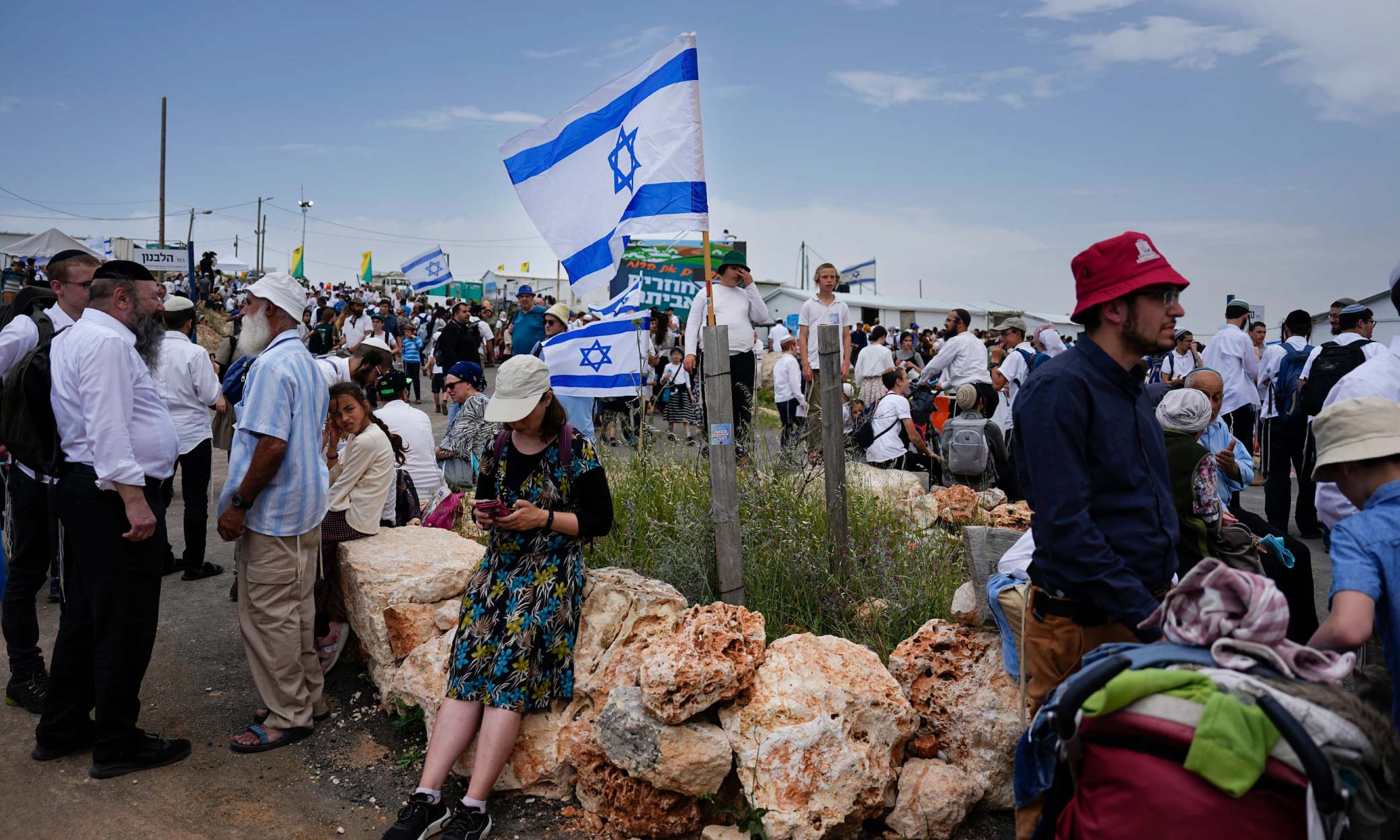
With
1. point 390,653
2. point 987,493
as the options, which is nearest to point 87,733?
point 390,653

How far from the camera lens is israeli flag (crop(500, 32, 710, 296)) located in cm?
475

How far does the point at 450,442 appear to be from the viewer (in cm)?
759

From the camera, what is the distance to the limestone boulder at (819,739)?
3.34 metres

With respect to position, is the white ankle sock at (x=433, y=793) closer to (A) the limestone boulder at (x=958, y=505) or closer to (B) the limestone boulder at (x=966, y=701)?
(B) the limestone boulder at (x=966, y=701)

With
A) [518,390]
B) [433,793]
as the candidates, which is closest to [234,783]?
[433,793]

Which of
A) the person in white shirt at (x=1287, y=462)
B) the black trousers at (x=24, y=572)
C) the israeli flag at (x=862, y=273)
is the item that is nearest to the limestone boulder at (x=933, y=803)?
the black trousers at (x=24, y=572)

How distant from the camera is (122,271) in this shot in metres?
4.29

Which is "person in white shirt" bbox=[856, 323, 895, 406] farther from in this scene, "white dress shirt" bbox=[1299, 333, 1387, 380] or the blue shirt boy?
the blue shirt boy

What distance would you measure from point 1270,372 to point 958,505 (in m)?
6.95

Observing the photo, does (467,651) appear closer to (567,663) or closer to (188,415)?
(567,663)

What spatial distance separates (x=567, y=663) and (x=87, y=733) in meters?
2.32

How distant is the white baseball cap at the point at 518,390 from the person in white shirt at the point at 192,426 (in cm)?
405

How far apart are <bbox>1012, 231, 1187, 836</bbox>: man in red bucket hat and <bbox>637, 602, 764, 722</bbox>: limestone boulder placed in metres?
1.25

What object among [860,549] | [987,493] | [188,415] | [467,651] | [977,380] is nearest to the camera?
[467,651]
